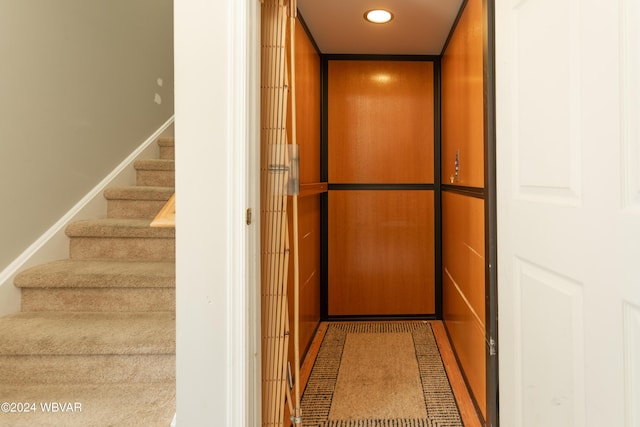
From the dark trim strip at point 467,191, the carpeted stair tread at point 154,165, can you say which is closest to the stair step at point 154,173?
the carpeted stair tread at point 154,165

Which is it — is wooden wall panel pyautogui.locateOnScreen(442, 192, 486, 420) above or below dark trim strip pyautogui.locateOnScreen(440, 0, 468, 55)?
below

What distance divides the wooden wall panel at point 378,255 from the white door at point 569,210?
1.74 metres

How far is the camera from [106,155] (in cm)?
252

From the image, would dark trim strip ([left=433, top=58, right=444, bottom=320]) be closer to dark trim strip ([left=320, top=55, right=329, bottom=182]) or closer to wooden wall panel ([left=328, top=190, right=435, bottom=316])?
wooden wall panel ([left=328, top=190, right=435, bottom=316])

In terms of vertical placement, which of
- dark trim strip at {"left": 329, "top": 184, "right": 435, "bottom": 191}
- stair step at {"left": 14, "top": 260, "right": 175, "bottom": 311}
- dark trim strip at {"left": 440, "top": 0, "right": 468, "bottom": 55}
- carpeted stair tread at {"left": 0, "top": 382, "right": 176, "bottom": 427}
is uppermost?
dark trim strip at {"left": 440, "top": 0, "right": 468, "bottom": 55}

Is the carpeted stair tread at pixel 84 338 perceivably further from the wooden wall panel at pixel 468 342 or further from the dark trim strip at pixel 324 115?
the dark trim strip at pixel 324 115

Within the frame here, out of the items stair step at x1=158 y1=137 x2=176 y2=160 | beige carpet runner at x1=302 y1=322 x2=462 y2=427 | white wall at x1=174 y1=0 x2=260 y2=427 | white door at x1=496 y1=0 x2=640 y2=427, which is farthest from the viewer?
stair step at x1=158 y1=137 x2=176 y2=160

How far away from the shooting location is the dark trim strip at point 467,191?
64.4 inches

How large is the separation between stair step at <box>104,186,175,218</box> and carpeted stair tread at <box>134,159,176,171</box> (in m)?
0.35

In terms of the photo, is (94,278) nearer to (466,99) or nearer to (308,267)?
(308,267)

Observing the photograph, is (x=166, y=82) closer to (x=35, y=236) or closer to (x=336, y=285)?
(x=35, y=236)

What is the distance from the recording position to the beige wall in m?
1.86

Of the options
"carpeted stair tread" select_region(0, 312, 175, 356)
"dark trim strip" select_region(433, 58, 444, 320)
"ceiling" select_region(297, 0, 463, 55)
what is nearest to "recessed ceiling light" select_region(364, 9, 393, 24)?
"ceiling" select_region(297, 0, 463, 55)

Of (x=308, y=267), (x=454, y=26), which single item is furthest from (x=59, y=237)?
(x=454, y=26)
